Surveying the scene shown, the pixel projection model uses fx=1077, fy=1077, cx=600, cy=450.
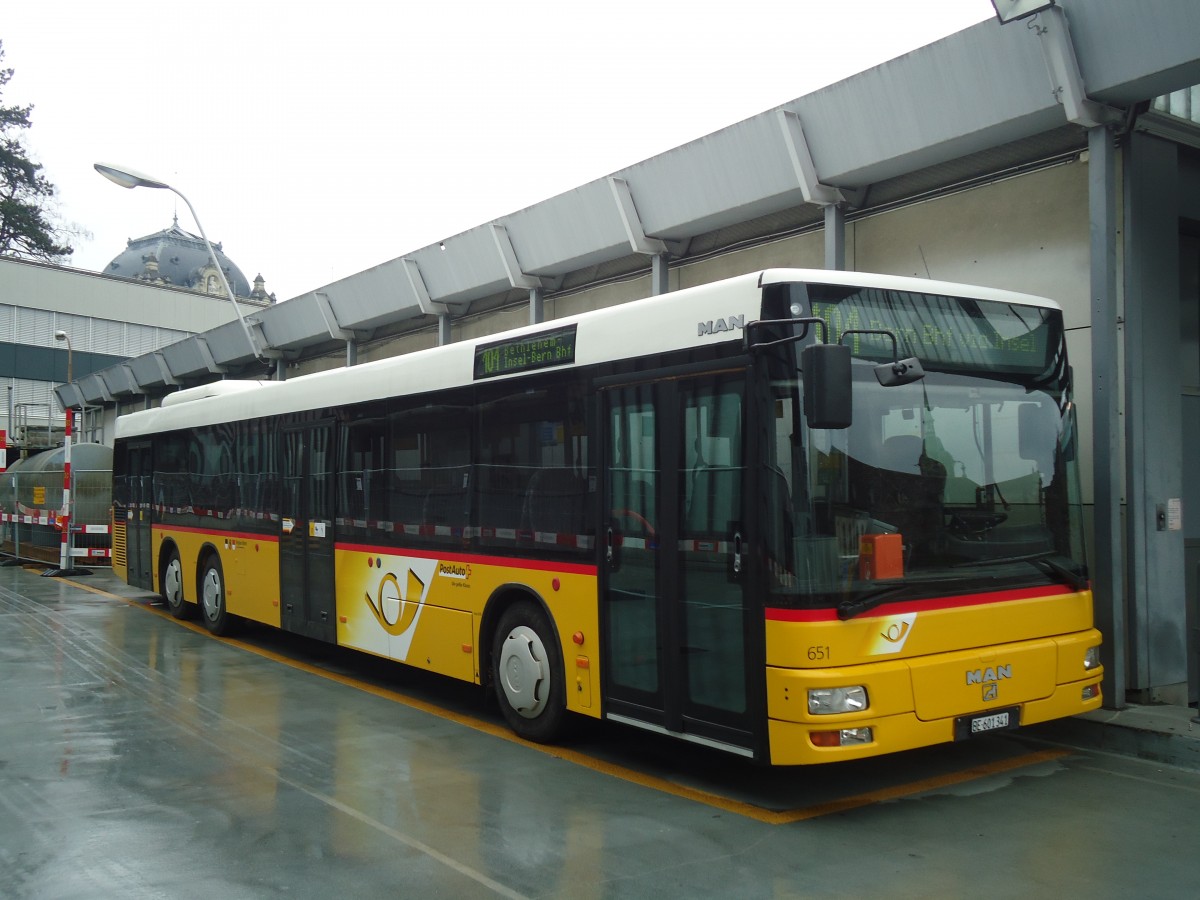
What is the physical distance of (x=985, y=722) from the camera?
598 centimetres

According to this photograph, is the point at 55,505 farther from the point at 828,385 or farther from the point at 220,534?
the point at 828,385

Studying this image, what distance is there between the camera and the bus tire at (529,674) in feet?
24.3

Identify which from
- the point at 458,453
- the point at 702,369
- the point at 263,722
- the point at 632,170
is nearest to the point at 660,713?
the point at 702,369

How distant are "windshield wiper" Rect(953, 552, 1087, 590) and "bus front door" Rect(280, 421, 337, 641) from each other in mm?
6501

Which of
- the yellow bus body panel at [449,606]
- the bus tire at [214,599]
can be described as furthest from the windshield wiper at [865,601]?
the bus tire at [214,599]

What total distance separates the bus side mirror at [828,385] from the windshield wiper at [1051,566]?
1519 millimetres

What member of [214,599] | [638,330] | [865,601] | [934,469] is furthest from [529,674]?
[214,599]

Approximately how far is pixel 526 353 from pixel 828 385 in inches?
117

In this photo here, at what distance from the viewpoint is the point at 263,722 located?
8352 mm

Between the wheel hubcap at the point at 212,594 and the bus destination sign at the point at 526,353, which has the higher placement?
the bus destination sign at the point at 526,353

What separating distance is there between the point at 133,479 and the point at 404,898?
1334 centimetres

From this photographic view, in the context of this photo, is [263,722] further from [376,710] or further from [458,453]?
[458,453]

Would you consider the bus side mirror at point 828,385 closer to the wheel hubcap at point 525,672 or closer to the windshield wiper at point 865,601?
the windshield wiper at point 865,601

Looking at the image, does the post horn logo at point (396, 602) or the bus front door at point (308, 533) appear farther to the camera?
the bus front door at point (308, 533)
